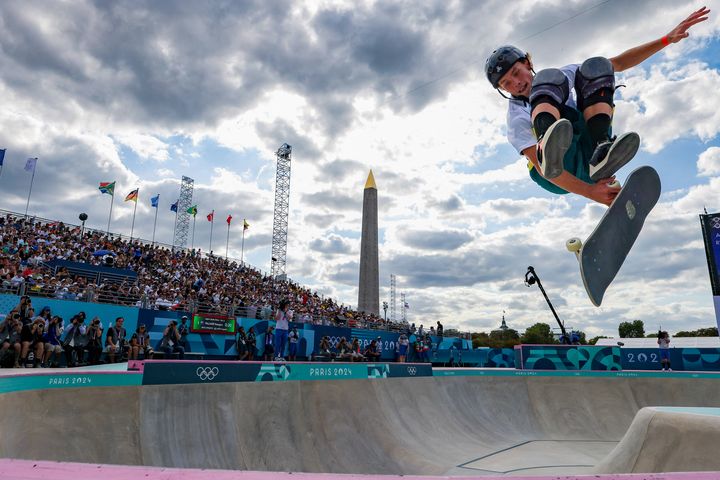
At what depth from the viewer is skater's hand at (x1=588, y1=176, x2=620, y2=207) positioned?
608 centimetres

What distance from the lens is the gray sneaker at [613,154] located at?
17.9 ft

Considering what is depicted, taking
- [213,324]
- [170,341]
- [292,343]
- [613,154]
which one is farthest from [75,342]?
[613,154]

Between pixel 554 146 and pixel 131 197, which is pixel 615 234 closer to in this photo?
pixel 554 146

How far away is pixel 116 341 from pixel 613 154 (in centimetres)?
1452

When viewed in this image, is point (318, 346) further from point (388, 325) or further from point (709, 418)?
point (709, 418)

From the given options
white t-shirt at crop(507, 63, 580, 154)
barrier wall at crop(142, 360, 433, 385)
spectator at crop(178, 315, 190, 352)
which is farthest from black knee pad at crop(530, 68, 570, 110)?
spectator at crop(178, 315, 190, 352)

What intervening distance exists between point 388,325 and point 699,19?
26.3 metres

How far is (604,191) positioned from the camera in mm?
6145

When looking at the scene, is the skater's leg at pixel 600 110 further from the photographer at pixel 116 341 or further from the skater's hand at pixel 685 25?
the photographer at pixel 116 341

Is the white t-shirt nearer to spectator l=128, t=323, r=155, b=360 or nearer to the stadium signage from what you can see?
spectator l=128, t=323, r=155, b=360

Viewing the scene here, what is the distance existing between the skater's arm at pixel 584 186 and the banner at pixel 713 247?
1475 cm

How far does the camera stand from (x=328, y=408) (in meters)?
9.73

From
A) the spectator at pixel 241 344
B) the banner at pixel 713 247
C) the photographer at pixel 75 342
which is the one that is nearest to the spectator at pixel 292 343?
the spectator at pixel 241 344

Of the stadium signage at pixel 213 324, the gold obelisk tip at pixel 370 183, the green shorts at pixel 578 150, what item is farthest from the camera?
the gold obelisk tip at pixel 370 183
